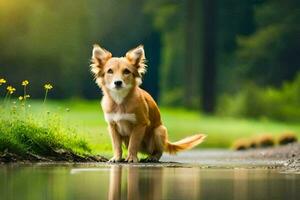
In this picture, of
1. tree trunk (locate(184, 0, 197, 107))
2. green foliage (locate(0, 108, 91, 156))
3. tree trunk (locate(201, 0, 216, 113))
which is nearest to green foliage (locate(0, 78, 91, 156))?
green foliage (locate(0, 108, 91, 156))

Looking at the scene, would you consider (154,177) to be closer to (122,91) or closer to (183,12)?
(122,91)

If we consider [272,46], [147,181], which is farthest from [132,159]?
[272,46]

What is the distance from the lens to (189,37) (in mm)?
19594

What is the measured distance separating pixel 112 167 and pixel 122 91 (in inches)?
32.0

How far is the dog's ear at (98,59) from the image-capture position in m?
8.75

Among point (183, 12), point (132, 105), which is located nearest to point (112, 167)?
point (132, 105)

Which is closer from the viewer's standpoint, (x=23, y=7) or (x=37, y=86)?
(x=37, y=86)

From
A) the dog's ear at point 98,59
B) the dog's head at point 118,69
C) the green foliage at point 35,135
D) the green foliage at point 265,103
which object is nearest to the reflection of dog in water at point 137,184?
the dog's head at point 118,69

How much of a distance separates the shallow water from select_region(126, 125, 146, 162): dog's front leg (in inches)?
13.7

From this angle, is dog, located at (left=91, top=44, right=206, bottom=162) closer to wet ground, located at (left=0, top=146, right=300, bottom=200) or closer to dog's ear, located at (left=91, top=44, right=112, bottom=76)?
dog's ear, located at (left=91, top=44, right=112, bottom=76)

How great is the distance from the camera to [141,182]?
6.58 m

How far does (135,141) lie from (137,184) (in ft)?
7.18

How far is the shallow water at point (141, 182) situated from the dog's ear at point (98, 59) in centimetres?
90

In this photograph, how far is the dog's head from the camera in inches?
338
